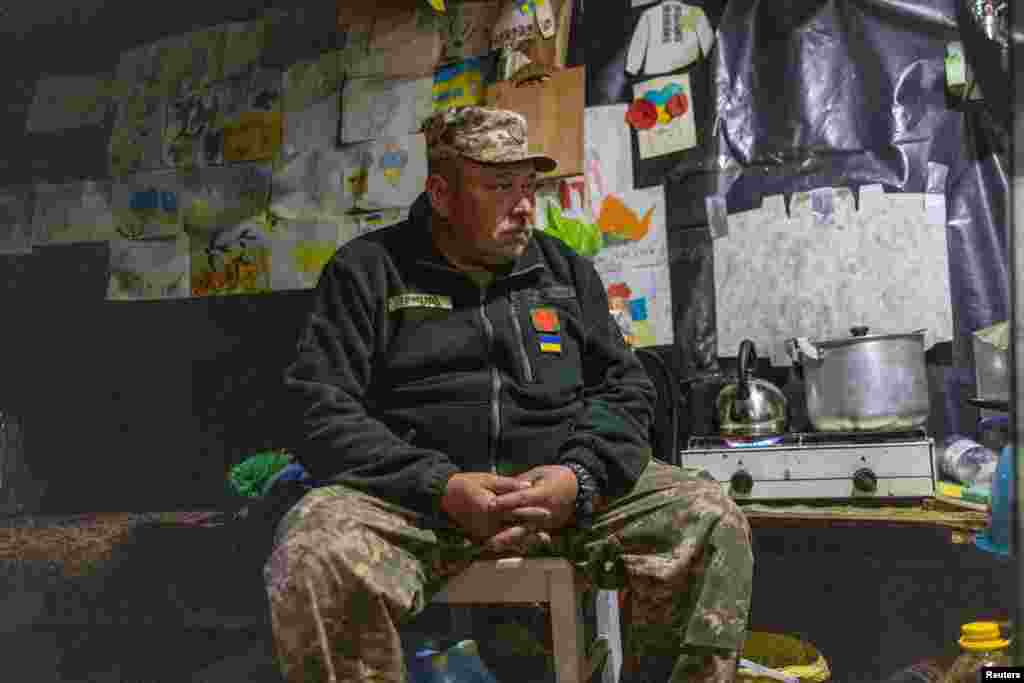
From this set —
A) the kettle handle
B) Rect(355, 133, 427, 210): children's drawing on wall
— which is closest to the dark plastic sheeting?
the kettle handle

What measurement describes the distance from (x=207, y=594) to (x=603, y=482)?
5.77 feet

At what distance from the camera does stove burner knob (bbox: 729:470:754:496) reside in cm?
310

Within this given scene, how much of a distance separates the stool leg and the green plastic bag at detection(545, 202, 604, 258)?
5.35 feet

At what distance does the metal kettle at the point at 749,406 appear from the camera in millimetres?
3219

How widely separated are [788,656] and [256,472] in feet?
5.98

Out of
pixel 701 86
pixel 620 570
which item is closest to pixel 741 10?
pixel 701 86

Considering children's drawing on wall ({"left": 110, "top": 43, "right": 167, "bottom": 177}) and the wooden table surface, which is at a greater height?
children's drawing on wall ({"left": 110, "top": 43, "right": 167, "bottom": 177})

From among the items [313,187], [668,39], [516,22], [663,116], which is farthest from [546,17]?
[313,187]

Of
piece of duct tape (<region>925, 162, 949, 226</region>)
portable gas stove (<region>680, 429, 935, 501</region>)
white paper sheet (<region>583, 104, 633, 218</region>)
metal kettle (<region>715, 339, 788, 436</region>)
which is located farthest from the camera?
white paper sheet (<region>583, 104, 633, 218</region>)

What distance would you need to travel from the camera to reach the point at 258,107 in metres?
4.06

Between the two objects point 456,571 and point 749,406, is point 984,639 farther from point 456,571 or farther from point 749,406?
point 456,571

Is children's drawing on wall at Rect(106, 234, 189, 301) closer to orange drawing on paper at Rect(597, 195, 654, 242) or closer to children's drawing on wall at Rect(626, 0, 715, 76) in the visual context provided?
orange drawing on paper at Rect(597, 195, 654, 242)

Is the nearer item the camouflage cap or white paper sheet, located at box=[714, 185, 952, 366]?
the camouflage cap

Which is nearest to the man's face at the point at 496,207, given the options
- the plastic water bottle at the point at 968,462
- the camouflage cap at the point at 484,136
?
the camouflage cap at the point at 484,136
